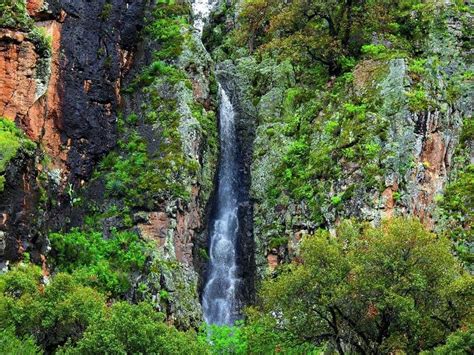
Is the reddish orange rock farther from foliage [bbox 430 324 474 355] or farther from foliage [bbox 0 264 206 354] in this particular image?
foliage [bbox 430 324 474 355]

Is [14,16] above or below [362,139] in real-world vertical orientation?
above

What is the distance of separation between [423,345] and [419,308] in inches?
57.5

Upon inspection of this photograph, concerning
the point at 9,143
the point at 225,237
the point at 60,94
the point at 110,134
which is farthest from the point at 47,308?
the point at 225,237

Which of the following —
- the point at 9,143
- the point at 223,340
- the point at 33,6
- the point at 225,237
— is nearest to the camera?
the point at 9,143

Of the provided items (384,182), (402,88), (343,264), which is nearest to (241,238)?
(384,182)

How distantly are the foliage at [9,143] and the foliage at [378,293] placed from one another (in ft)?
49.4

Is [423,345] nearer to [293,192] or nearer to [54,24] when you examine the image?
[293,192]

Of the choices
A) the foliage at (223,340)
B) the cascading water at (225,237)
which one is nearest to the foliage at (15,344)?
the foliage at (223,340)

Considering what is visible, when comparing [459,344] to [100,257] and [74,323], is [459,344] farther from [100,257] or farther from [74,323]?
[100,257]

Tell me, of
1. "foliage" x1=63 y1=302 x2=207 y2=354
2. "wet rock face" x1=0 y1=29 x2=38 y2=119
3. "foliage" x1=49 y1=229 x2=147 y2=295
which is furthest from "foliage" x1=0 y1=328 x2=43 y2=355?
"wet rock face" x1=0 y1=29 x2=38 y2=119

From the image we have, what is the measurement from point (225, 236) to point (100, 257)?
10.6m

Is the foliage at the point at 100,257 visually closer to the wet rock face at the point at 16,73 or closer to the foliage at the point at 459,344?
the wet rock face at the point at 16,73

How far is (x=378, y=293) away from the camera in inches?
1028

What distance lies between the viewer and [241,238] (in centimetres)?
4381
